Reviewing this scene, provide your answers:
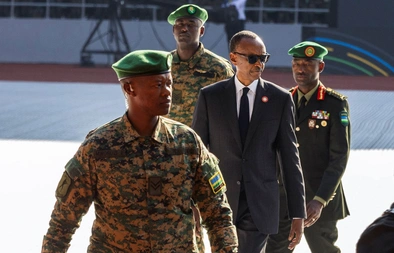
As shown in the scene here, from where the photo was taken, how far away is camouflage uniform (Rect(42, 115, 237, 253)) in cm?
333

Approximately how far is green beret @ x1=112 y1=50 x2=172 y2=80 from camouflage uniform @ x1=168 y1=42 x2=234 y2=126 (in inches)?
114

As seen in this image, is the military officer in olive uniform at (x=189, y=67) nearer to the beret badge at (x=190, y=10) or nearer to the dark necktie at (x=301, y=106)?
the beret badge at (x=190, y=10)

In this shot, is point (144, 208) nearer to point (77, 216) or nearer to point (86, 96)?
point (77, 216)

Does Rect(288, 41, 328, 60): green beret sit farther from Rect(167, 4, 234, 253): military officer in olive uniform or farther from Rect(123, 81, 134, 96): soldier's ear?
Rect(123, 81, 134, 96): soldier's ear

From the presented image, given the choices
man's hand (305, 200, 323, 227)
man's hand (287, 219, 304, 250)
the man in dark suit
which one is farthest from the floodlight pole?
man's hand (287, 219, 304, 250)

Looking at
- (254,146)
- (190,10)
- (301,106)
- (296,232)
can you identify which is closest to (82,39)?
(190,10)

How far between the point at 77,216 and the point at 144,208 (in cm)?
25

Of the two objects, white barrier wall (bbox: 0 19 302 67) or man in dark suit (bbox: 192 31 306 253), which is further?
white barrier wall (bbox: 0 19 302 67)

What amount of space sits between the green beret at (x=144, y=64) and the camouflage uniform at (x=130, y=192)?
188 millimetres

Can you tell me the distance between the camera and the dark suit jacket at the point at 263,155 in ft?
15.7

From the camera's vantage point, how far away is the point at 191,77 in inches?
251

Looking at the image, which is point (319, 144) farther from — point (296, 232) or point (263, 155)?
point (296, 232)

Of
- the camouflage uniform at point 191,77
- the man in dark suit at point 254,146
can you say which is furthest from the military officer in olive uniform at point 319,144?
the camouflage uniform at point 191,77

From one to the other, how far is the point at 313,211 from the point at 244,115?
82cm
